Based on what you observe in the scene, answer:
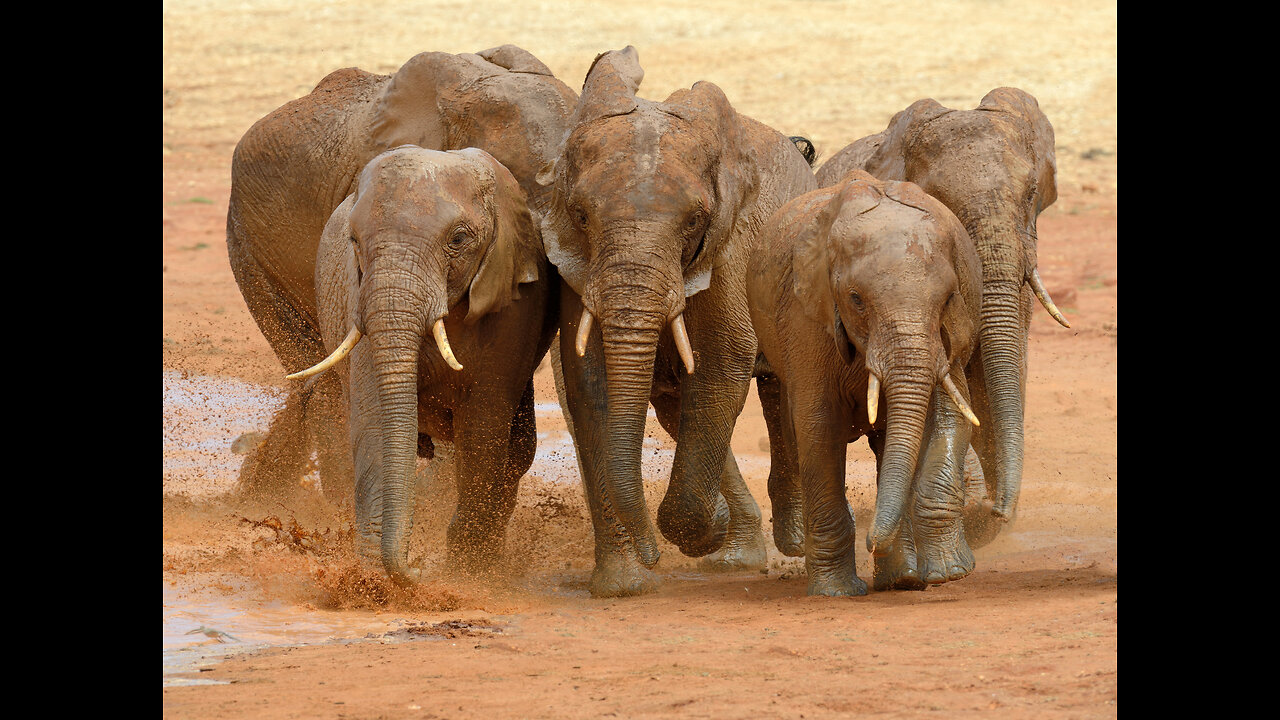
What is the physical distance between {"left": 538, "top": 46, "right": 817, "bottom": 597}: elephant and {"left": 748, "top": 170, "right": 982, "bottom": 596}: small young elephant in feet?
1.64

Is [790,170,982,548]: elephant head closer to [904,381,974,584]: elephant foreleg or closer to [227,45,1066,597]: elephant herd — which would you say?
[227,45,1066,597]: elephant herd

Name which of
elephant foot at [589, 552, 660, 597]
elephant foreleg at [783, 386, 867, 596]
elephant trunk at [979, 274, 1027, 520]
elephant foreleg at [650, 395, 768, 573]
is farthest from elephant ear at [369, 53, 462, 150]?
elephant trunk at [979, 274, 1027, 520]

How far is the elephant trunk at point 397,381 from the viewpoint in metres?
7.82

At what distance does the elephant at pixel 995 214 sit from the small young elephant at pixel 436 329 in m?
2.29

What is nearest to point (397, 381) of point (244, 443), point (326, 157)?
point (326, 157)

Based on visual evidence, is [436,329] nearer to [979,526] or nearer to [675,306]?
[675,306]

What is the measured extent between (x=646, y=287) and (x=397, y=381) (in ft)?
4.00

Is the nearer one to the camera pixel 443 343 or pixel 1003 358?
pixel 443 343

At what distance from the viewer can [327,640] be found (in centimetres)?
711

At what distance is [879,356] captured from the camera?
7.63 m

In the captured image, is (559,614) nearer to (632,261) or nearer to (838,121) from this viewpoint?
(632,261)

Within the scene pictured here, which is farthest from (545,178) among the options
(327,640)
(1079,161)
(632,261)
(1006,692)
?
(1079,161)

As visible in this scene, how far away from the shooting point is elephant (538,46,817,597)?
27.1ft
